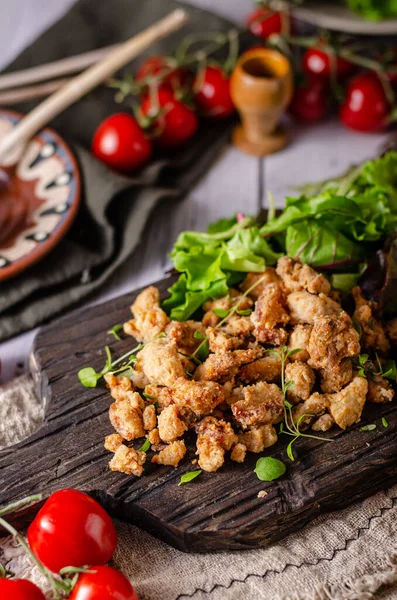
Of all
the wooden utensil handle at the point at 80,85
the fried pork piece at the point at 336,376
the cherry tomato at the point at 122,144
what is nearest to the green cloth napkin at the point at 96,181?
the cherry tomato at the point at 122,144

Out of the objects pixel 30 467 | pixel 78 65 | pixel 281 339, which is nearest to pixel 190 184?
pixel 78 65

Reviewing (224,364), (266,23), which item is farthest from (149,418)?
(266,23)

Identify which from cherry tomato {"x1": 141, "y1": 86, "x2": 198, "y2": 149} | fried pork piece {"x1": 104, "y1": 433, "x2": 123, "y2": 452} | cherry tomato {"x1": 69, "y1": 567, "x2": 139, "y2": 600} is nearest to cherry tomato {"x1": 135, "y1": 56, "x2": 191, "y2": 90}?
cherry tomato {"x1": 141, "y1": 86, "x2": 198, "y2": 149}

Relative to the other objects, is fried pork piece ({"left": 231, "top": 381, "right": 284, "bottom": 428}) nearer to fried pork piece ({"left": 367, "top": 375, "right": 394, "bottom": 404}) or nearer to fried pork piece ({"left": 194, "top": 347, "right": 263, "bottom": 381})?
fried pork piece ({"left": 194, "top": 347, "right": 263, "bottom": 381})

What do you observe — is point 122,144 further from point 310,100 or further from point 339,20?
point 339,20

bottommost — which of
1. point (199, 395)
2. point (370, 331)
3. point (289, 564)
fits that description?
Answer: point (289, 564)

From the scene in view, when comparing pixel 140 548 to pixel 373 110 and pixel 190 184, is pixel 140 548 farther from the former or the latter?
pixel 373 110
